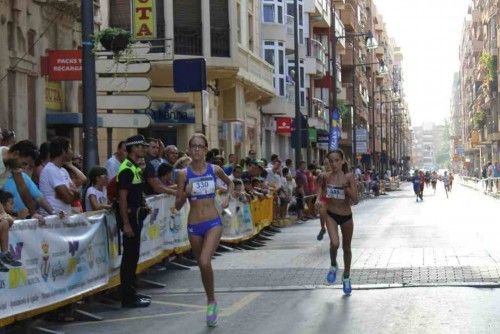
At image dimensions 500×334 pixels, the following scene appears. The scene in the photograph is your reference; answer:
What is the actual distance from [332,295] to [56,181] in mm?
3393

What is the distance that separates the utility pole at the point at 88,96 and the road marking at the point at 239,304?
11.9ft

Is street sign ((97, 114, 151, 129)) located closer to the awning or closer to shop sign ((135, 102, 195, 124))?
the awning

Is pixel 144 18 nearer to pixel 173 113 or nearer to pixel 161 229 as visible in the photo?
pixel 173 113

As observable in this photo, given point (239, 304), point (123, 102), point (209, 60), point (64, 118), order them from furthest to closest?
1. point (209, 60)
2. point (64, 118)
3. point (123, 102)
4. point (239, 304)

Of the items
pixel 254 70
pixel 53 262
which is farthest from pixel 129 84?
pixel 254 70

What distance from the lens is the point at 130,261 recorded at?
11.5m

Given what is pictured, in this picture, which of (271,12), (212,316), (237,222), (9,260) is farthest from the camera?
(271,12)

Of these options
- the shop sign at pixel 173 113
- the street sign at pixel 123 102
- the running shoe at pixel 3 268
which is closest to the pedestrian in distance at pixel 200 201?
the running shoe at pixel 3 268

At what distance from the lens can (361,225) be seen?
2645 cm

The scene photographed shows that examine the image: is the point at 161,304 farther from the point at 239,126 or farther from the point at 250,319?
the point at 239,126

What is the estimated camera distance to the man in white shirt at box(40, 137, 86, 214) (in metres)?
11.4

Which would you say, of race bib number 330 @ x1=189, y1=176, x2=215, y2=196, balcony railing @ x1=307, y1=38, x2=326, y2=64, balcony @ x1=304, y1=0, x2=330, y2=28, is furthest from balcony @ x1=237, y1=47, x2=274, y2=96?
race bib number 330 @ x1=189, y1=176, x2=215, y2=196

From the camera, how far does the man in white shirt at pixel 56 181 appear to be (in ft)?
37.2

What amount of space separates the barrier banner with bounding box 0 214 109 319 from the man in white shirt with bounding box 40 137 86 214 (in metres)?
0.42
